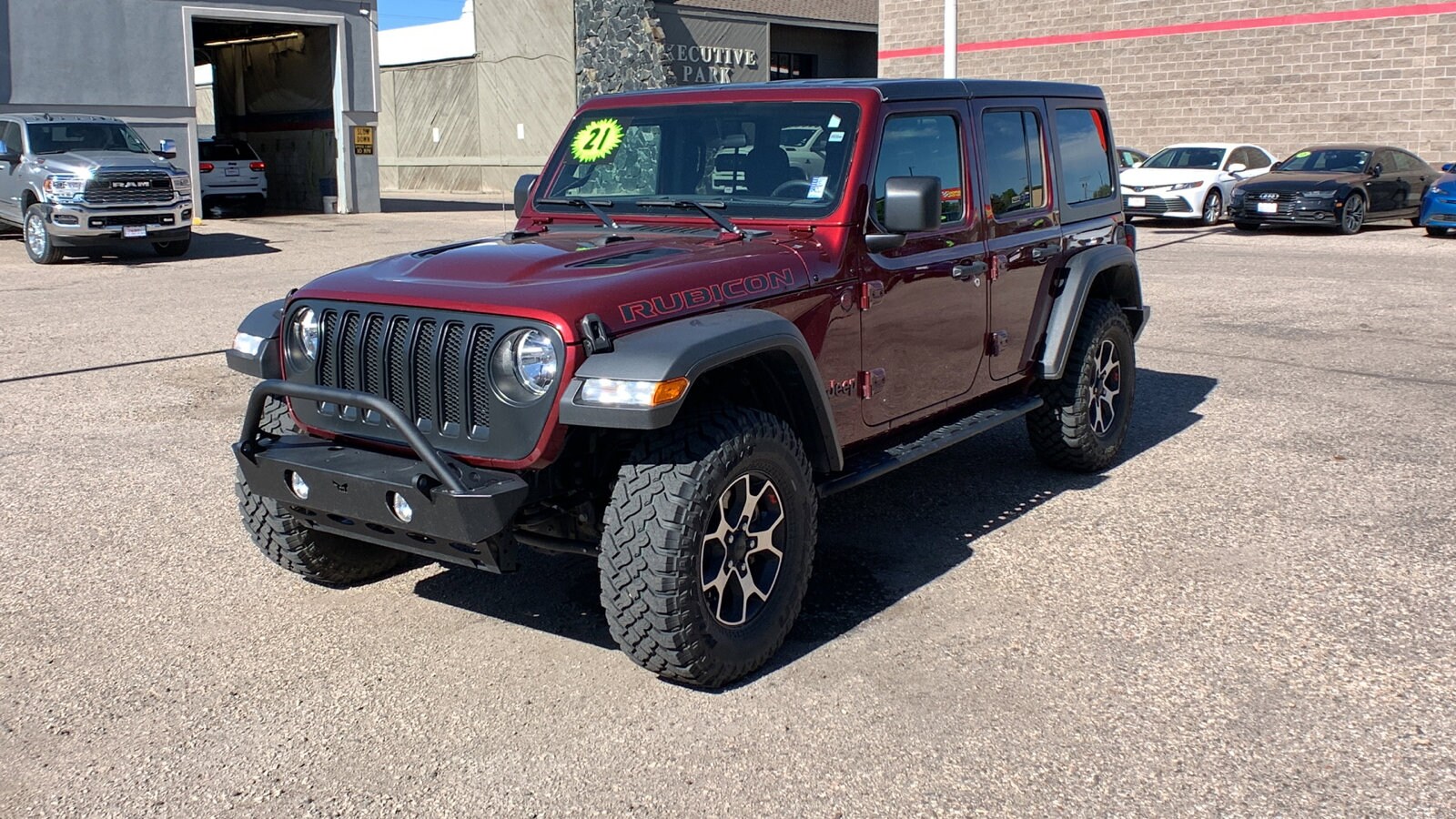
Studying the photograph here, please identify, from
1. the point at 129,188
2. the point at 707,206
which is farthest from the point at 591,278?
the point at 129,188

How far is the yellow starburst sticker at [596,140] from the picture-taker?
5.52 m

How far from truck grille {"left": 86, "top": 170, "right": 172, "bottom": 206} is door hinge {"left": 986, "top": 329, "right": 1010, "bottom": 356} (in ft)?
49.4

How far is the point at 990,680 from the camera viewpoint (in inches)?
164


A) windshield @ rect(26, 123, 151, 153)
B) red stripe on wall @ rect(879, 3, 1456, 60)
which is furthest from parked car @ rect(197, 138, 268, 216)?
red stripe on wall @ rect(879, 3, 1456, 60)

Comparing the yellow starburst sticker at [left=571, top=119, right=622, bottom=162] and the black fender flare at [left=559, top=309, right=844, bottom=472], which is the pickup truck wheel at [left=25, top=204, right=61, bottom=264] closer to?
the yellow starburst sticker at [left=571, top=119, right=622, bottom=162]

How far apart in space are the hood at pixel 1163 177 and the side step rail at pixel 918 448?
60.1ft

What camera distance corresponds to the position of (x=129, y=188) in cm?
1756

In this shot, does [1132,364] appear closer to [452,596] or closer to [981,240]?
[981,240]

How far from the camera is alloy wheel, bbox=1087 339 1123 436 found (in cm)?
654

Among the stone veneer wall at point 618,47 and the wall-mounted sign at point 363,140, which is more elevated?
the stone veneer wall at point 618,47

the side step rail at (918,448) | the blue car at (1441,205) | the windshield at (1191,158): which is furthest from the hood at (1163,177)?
the side step rail at (918,448)

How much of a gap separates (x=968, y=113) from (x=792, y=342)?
6.50ft

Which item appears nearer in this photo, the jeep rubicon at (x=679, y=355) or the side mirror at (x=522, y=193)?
the jeep rubicon at (x=679, y=355)

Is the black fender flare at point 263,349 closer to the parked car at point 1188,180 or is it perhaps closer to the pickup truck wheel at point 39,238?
the pickup truck wheel at point 39,238
